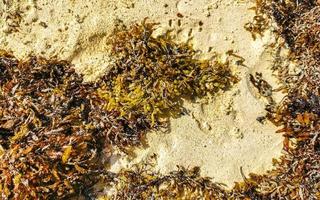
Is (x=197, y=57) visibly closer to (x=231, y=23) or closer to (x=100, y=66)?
(x=231, y=23)

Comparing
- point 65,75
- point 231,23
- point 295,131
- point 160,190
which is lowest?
point 160,190

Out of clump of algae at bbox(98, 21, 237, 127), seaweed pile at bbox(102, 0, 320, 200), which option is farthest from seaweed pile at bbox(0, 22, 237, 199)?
A: seaweed pile at bbox(102, 0, 320, 200)

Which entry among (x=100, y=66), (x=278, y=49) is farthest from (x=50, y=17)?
(x=278, y=49)

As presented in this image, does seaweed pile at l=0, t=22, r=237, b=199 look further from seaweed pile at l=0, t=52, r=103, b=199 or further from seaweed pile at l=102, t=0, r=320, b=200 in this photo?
seaweed pile at l=102, t=0, r=320, b=200

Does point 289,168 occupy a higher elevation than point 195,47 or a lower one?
lower

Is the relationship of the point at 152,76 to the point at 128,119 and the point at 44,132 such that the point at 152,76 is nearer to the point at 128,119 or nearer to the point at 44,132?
the point at 128,119

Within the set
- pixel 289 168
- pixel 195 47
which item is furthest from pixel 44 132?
pixel 289 168
